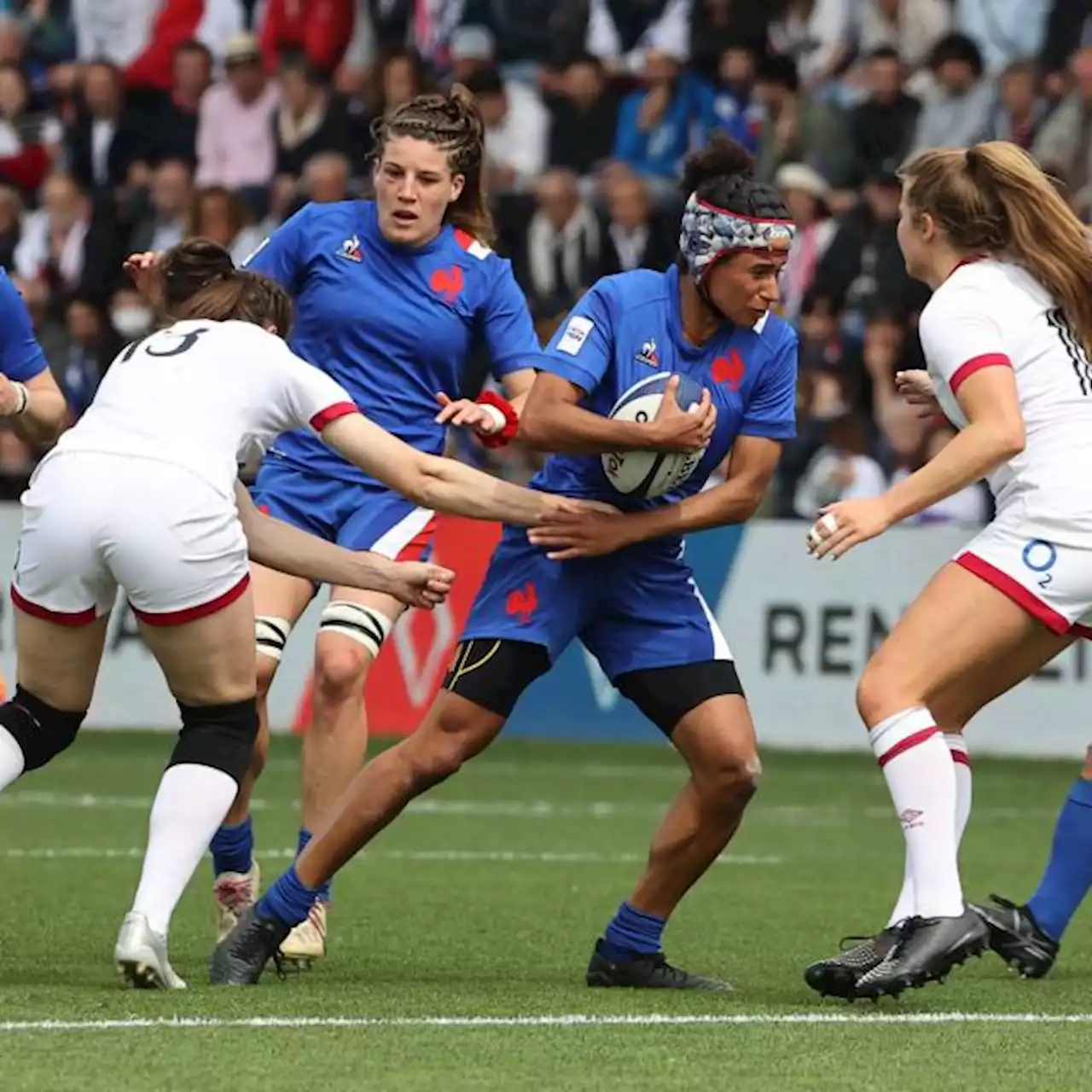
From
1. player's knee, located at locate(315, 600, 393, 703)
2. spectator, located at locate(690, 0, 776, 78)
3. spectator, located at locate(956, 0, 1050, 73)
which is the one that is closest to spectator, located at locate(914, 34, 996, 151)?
spectator, located at locate(956, 0, 1050, 73)

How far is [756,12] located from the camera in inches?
752

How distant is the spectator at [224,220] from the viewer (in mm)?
17688

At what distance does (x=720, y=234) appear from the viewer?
7.08 m

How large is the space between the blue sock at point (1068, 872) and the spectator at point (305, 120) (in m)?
12.1

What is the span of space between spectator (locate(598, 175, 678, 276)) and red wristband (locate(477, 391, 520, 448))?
1039 centimetres

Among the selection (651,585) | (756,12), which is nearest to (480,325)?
(651,585)

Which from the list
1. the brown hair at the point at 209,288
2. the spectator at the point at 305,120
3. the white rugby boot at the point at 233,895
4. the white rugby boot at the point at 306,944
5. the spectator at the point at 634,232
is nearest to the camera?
the brown hair at the point at 209,288

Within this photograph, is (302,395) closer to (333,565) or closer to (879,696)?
(333,565)

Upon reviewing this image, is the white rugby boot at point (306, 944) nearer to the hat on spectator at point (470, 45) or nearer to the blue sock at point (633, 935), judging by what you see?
the blue sock at point (633, 935)

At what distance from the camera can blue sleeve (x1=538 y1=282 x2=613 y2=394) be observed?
23.3ft

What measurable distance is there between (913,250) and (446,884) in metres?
3.54

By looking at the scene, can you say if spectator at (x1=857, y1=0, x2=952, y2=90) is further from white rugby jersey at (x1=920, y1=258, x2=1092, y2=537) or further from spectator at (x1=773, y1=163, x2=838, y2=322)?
white rugby jersey at (x1=920, y1=258, x2=1092, y2=537)

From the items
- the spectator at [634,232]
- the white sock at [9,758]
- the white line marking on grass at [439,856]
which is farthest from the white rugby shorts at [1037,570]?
the spectator at [634,232]

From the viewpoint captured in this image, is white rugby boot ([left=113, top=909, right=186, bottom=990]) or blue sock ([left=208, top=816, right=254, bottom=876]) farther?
blue sock ([left=208, top=816, right=254, bottom=876])
